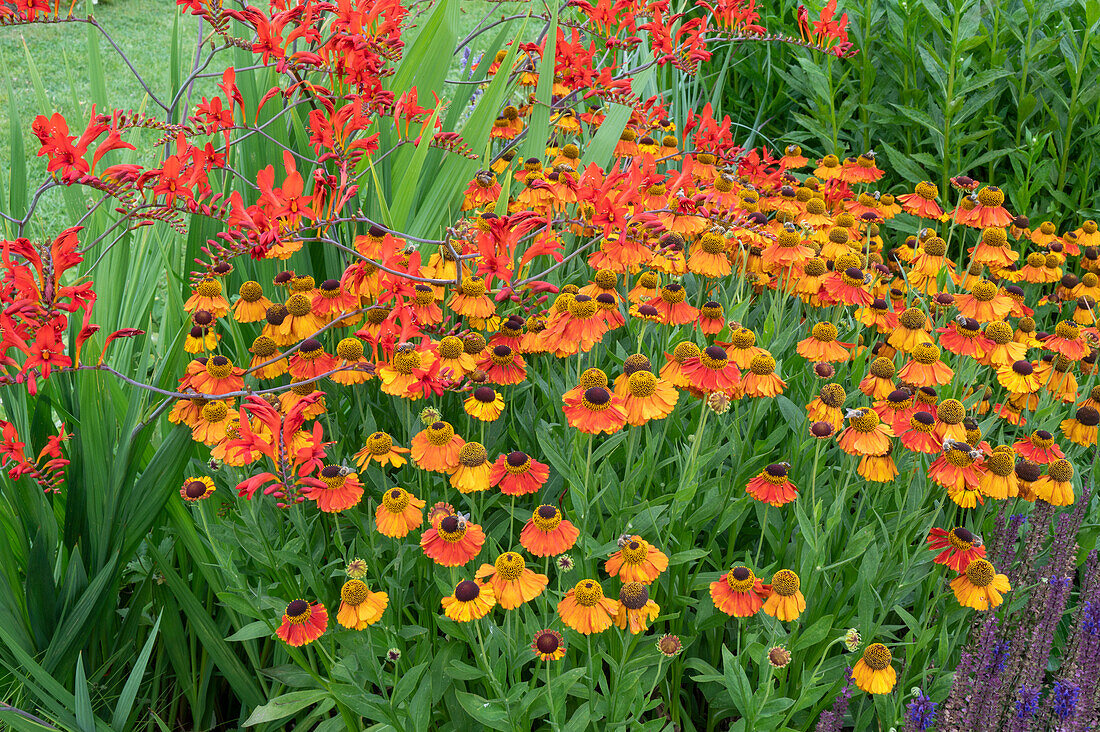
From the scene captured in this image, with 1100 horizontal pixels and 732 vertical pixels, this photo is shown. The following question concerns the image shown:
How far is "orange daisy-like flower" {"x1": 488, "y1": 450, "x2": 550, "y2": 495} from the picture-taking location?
4.64 feet

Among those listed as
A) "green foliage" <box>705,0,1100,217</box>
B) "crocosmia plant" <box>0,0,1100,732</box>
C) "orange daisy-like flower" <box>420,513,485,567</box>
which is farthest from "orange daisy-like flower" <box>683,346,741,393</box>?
"green foliage" <box>705,0,1100,217</box>

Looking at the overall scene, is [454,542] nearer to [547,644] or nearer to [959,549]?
[547,644]

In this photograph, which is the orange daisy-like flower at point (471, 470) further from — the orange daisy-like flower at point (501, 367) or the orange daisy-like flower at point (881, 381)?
the orange daisy-like flower at point (881, 381)

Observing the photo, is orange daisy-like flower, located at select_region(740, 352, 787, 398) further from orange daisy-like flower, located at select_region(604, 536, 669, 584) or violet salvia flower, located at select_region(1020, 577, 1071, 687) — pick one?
violet salvia flower, located at select_region(1020, 577, 1071, 687)

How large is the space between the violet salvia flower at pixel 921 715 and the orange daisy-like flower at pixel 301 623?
0.95m

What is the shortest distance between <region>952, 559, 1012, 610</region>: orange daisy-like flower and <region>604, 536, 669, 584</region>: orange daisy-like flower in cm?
55

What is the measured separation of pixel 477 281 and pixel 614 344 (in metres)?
0.57

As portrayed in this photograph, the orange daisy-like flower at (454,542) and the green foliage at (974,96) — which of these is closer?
the orange daisy-like flower at (454,542)

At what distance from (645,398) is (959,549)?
62 centimetres

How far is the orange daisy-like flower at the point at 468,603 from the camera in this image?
1.22m

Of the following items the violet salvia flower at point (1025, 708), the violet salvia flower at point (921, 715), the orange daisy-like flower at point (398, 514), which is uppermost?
the orange daisy-like flower at point (398, 514)

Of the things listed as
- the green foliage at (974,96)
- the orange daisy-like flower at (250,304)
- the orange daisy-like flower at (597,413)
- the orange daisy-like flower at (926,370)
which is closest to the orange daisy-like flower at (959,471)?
the orange daisy-like flower at (926,370)

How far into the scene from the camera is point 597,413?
1406 millimetres

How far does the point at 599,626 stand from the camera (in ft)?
4.08
